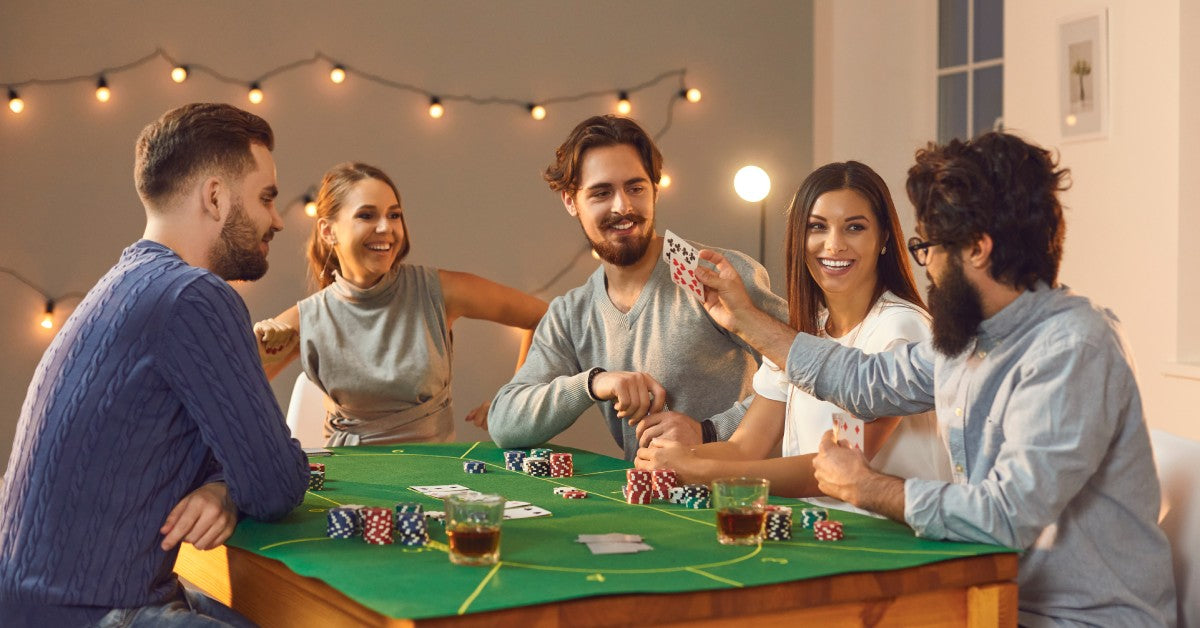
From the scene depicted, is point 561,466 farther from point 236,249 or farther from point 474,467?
point 236,249

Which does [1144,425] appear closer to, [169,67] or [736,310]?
[736,310]

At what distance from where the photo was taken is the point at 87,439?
1.89 metres

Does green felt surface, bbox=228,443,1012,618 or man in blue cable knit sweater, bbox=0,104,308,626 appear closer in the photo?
green felt surface, bbox=228,443,1012,618

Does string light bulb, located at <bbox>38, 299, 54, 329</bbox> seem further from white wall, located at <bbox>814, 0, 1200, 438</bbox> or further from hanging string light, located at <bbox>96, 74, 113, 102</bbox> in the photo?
white wall, located at <bbox>814, 0, 1200, 438</bbox>

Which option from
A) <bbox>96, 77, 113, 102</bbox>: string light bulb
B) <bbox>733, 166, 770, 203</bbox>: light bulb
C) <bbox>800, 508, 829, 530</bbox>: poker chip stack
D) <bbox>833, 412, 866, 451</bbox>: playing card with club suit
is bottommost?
<bbox>800, 508, 829, 530</bbox>: poker chip stack

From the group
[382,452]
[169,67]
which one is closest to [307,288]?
[169,67]

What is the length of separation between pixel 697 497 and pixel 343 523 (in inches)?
24.1

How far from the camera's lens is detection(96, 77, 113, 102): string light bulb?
462 centimetres

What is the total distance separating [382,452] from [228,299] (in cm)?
106

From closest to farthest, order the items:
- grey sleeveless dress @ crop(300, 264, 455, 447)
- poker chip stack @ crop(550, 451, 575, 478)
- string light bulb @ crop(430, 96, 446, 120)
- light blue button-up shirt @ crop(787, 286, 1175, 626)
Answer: light blue button-up shirt @ crop(787, 286, 1175, 626), poker chip stack @ crop(550, 451, 575, 478), grey sleeveless dress @ crop(300, 264, 455, 447), string light bulb @ crop(430, 96, 446, 120)

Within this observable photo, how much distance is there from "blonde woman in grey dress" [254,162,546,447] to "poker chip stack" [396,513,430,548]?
5.85 ft

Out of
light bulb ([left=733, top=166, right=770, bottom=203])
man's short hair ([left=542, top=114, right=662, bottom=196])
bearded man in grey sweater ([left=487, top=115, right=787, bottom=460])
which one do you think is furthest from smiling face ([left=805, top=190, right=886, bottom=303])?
light bulb ([left=733, top=166, right=770, bottom=203])

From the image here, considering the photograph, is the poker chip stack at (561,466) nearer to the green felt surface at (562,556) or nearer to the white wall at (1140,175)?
the green felt surface at (562,556)

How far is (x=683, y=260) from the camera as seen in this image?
274 centimetres
